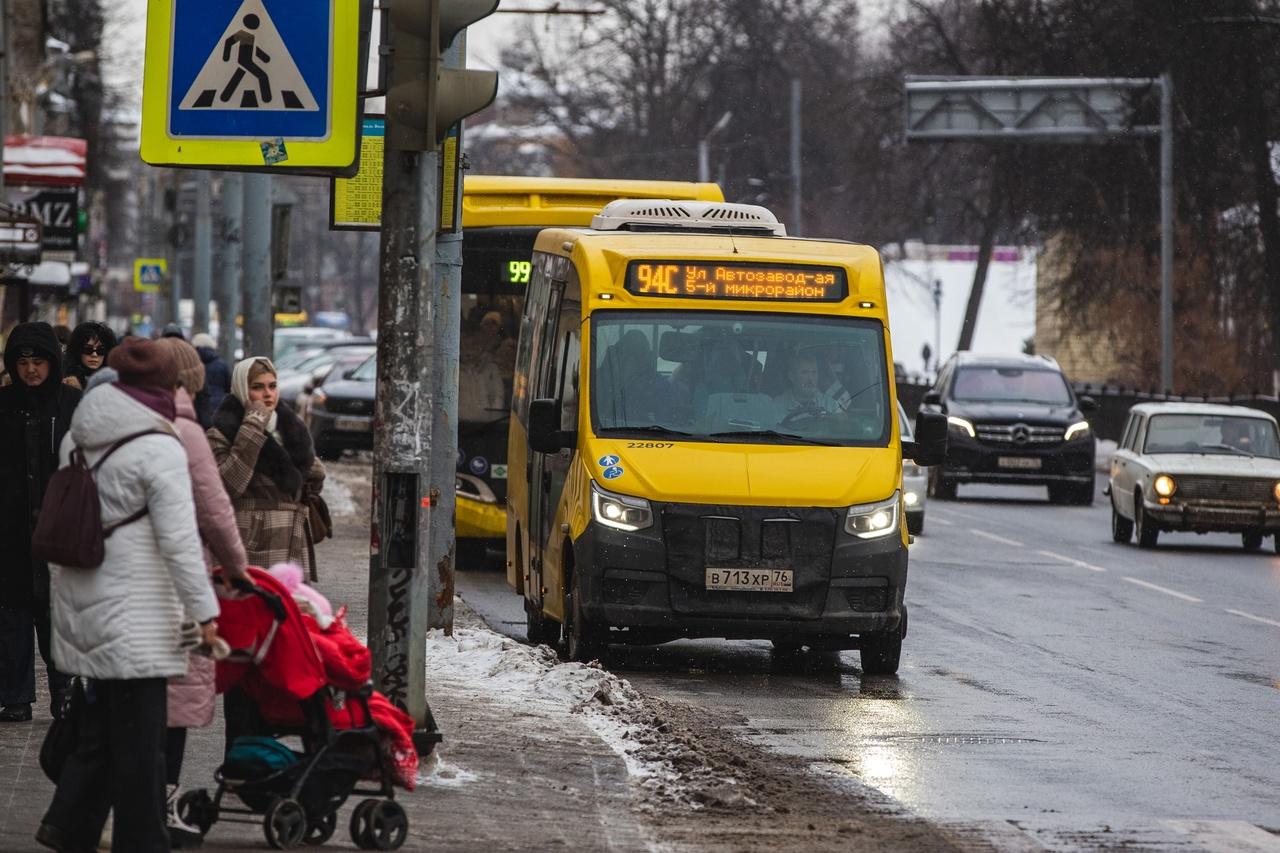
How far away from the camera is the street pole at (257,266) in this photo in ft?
84.3

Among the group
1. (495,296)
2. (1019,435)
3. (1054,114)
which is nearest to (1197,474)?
(1019,435)

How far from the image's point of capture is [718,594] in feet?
43.2

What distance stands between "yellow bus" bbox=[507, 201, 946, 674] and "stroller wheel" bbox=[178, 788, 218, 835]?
5.86m

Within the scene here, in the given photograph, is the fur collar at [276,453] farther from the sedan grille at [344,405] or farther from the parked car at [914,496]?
the sedan grille at [344,405]

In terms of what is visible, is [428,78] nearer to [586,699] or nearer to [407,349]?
[407,349]

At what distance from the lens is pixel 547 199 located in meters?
20.8

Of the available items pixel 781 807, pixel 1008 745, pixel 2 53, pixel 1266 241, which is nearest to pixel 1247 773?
pixel 1008 745

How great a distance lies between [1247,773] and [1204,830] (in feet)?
5.45

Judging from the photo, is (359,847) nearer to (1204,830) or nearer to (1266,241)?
(1204,830)

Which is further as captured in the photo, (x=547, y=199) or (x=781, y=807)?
(x=547, y=199)

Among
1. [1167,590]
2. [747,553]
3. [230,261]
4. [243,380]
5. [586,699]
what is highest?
[230,261]

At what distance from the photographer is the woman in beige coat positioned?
10258 millimetres

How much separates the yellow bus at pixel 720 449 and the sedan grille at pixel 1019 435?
18318 millimetres

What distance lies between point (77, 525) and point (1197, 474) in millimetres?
19918
